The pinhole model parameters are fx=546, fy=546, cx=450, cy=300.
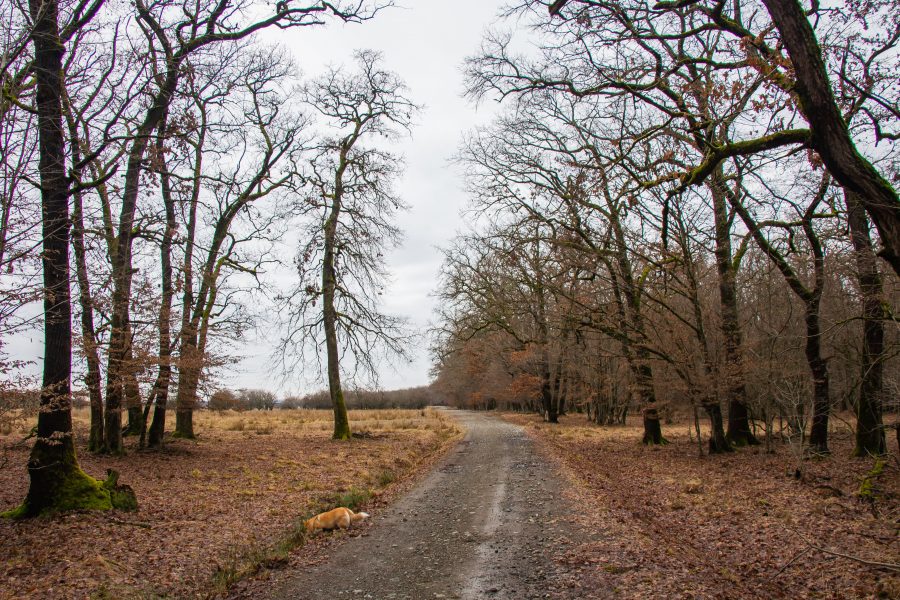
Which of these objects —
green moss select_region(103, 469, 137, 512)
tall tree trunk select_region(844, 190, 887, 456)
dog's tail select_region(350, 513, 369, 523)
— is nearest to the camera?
dog's tail select_region(350, 513, 369, 523)

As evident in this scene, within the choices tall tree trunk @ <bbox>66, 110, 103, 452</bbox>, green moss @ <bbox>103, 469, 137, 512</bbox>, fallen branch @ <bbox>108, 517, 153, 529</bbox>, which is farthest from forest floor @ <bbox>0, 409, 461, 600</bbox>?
tall tree trunk @ <bbox>66, 110, 103, 452</bbox>

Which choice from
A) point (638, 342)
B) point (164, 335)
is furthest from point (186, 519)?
point (638, 342)

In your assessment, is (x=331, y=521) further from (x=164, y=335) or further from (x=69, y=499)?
(x=164, y=335)

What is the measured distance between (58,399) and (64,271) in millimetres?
1644

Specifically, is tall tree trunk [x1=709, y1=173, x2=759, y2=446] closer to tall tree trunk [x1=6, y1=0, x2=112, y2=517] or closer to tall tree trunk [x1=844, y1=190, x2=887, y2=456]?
tall tree trunk [x1=844, y1=190, x2=887, y2=456]

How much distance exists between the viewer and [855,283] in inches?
390

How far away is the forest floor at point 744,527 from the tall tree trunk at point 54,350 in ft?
23.5

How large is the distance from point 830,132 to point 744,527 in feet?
17.3

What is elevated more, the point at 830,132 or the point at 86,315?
the point at 830,132

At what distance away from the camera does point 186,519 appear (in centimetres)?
823

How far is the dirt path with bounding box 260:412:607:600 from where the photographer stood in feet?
17.4

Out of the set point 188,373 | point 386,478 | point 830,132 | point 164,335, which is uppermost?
point 830,132

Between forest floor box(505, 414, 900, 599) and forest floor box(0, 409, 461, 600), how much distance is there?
3.99 m

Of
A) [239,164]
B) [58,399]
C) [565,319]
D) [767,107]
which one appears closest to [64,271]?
[58,399]
